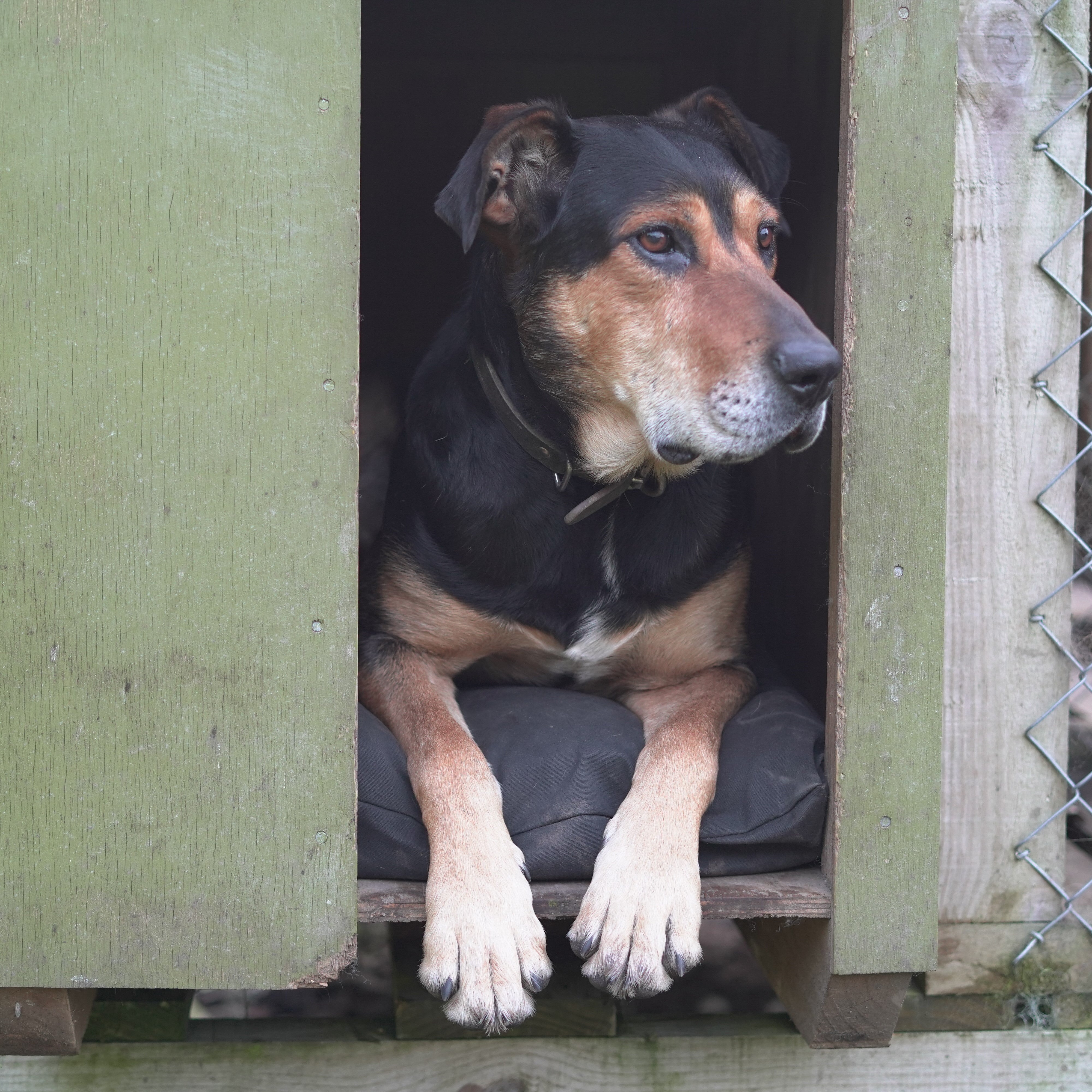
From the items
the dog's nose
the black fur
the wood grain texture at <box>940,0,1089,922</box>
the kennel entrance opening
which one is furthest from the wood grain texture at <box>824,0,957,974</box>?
the wood grain texture at <box>940,0,1089,922</box>

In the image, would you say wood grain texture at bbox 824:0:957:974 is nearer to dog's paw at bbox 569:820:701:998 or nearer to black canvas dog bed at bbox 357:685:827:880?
black canvas dog bed at bbox 357:685:827:880

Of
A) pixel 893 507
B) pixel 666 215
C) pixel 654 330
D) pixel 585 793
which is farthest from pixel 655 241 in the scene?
pixel 585 793

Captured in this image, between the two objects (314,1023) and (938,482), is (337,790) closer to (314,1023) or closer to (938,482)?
(314,1023)

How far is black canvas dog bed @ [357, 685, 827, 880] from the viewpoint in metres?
2.01

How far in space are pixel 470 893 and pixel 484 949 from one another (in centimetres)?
9

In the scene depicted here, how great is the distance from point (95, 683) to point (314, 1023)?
3.91 feet

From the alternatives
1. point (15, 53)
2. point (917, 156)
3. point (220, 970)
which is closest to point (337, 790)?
point (220, 970)

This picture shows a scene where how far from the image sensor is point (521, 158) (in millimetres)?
2273

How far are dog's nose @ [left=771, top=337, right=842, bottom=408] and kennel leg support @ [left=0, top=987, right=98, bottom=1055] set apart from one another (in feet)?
5.44

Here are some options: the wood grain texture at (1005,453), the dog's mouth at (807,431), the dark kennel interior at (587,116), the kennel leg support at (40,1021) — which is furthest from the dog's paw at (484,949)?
the wood grain texture at (1005,453)

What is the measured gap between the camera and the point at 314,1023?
102 inches

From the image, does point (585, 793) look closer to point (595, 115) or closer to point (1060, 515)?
point (1060, 515)

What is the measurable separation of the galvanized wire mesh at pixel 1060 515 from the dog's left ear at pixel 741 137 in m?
0.65

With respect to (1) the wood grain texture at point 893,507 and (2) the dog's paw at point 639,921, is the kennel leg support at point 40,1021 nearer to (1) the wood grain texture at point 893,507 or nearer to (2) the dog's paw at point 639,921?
(2) the dog's paw at point 639,921
